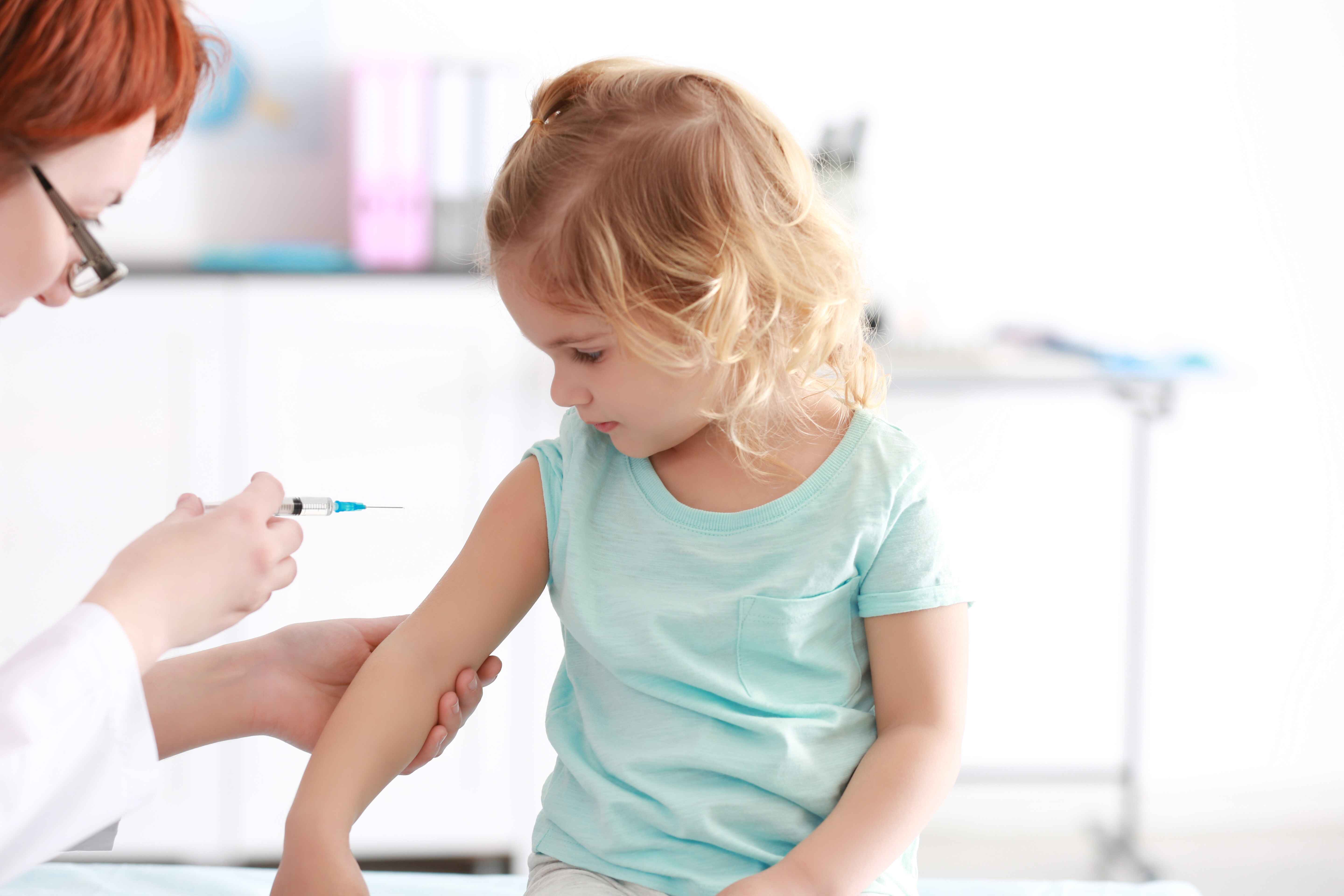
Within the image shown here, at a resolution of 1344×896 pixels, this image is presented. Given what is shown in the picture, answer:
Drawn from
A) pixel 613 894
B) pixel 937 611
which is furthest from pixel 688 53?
pixel 613 894

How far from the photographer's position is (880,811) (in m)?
0.92

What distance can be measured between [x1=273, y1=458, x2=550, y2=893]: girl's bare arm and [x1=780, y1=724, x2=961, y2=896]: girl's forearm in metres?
0.35

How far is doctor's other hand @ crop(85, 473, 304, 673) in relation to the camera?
2.55ft

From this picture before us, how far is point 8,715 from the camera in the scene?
2.33 ft

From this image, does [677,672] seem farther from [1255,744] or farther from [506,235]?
[1255,744]

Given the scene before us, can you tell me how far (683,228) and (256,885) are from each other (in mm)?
769

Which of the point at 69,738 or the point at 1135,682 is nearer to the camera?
the point at 69,738

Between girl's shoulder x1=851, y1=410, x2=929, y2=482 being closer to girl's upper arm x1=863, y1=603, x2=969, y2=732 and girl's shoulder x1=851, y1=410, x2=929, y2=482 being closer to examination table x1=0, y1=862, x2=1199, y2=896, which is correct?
girl's upper arm x1=863, y1=603, x2=969, y2=732

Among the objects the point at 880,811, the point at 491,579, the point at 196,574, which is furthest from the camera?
the point at 491,579

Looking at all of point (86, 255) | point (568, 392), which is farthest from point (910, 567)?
point (86, 255)

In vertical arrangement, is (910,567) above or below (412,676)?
above

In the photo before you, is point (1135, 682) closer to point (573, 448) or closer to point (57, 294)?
point (573, 448)

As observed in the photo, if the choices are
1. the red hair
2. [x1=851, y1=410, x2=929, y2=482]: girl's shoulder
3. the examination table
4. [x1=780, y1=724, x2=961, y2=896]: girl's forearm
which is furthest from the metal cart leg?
the red hair

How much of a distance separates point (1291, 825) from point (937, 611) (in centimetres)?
217
